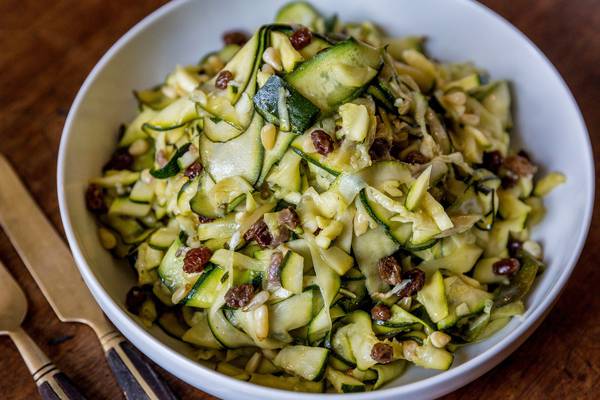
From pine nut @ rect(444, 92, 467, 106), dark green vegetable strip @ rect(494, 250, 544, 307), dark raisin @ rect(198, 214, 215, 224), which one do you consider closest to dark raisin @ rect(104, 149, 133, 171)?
dark raisin @ rect(198, 214, 215, 224)

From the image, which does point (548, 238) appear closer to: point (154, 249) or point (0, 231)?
point (154, 249)

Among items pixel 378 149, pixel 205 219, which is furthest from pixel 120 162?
pixel 378 149

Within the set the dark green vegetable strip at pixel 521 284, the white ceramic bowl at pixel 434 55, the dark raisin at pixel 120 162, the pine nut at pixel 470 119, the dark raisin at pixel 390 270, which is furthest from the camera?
the dark raisin at pixel 120 162

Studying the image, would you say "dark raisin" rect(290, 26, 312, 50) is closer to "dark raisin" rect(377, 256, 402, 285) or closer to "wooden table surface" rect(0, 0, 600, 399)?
"dark raisin" rect(377, 256, 402, 285)

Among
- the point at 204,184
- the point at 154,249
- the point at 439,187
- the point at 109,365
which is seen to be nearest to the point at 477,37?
the point at 439,187

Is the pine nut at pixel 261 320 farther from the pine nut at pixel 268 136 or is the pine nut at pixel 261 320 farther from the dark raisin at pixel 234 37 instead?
the dark raisin at pixel 234 37

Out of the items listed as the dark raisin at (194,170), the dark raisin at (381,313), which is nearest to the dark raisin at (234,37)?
the dark raisin at (194,170)
